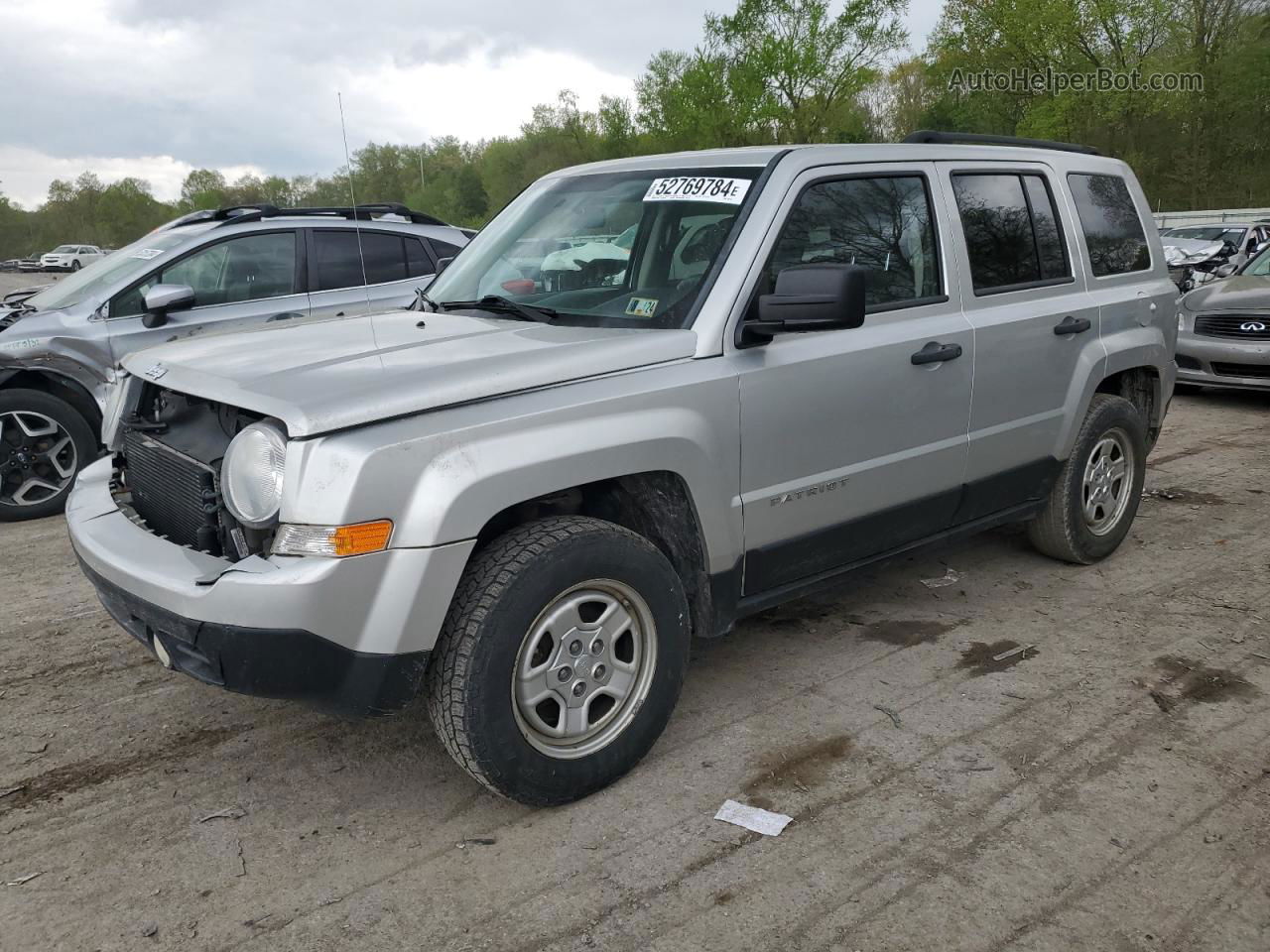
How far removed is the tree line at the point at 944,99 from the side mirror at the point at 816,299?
8.83 m

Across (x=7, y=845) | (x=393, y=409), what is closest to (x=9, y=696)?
(x=7, y=845)

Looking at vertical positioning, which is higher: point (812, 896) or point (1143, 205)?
point (1143, 205)

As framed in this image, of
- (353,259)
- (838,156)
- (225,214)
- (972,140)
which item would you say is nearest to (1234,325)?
(972,140)

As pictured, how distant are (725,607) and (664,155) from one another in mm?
1833

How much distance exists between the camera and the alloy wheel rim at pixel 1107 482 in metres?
4.98

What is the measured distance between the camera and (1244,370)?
942cm

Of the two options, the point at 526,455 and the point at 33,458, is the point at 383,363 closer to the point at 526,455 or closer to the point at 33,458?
the point at 526,455

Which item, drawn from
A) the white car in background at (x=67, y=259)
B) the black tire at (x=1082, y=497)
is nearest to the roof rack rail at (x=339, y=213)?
the black tire at (x=1082, y=497)

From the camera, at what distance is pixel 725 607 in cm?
340

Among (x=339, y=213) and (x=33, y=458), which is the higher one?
(x=339, y=213)

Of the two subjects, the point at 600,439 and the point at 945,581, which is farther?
the point at 945,581

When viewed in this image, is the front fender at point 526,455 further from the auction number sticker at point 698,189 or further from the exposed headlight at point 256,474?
Result: the auction number sticker at point 698,189

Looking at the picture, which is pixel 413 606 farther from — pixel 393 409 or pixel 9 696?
pixel 9 696

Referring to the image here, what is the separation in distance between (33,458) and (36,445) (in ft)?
0.27
